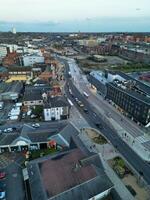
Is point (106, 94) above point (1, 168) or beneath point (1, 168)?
above

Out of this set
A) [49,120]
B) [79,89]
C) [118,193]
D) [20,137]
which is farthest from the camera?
[79,89]

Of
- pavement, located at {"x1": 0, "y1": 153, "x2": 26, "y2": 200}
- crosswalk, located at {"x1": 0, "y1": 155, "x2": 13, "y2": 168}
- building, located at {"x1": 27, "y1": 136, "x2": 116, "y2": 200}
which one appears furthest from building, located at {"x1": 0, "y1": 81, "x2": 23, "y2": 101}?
building, located at {"x1": 27, "y1": 136, "x2": 116, "y2": 200}

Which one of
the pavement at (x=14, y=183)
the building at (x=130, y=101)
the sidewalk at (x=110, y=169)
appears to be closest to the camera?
the sidewalk at (x=110, y=169)

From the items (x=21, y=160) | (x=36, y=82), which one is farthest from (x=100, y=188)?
(x=36, y=82)

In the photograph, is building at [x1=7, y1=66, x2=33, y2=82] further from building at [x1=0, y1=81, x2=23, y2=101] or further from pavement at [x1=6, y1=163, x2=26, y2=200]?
pavement at [x1=6, y1=163, x2=26, y2=200]

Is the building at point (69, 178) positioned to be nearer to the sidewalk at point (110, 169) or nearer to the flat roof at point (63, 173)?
the flat roof at point (63, 173)

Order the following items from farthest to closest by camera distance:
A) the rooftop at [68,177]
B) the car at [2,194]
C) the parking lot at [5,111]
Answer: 1. the parking lot at [5,111]
2. the car at [2,194]
3. the rooftop at [68,177]

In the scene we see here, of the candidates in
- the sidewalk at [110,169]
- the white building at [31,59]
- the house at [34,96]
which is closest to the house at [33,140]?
the sidewalk at [110,169]

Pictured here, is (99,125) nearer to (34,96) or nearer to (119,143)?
(119,143)

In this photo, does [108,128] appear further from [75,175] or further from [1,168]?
[1,168]

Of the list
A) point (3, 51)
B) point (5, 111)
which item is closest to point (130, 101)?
point (5, 111)

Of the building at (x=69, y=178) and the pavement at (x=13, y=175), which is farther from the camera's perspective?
the pavement at (x=13, y=175)
